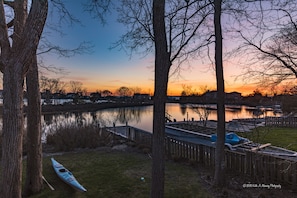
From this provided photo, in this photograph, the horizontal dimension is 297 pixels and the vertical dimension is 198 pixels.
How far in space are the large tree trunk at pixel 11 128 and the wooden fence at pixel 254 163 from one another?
233 inches

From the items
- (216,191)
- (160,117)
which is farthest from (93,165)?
(160,117)

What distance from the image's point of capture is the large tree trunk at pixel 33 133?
5.62m

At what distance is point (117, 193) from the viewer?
580cm

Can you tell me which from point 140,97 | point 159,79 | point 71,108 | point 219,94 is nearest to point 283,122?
point 219,94

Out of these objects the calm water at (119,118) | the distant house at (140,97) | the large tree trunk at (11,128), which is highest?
the distant house at (140,97)

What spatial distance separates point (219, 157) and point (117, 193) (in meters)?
2.96

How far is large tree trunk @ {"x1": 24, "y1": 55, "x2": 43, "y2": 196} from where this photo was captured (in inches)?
221

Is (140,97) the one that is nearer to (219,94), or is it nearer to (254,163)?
(254,163)

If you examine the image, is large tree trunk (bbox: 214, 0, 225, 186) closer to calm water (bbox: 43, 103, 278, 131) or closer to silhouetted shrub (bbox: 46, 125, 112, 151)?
silhouetted shrub (bbox: 46, 125, 112, 151)

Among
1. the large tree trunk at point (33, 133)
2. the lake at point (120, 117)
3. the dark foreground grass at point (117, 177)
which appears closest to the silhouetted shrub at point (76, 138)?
the lake at point (120, 117)

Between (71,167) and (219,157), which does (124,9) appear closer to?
(219,157)

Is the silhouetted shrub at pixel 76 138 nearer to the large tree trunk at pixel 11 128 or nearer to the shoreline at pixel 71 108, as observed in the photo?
the large tree trunk at pixel 11 128

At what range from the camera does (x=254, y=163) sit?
20.6 feet

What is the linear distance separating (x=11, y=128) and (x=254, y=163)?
20.2 ft
